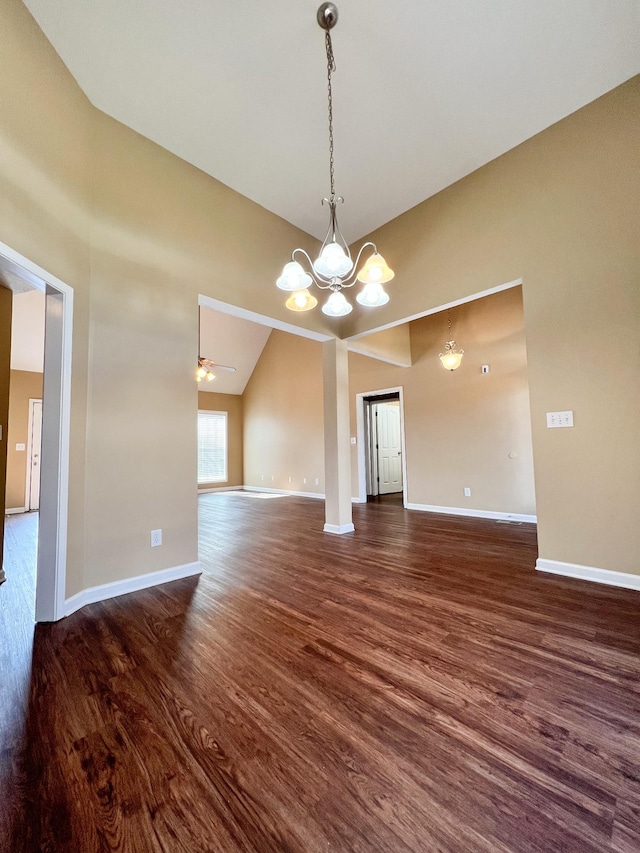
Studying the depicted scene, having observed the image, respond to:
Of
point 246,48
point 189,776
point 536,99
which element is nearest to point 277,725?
point 189,776

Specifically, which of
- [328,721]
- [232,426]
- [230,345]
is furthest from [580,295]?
[232,426]

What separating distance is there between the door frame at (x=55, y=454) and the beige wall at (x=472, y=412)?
4903 millimetres

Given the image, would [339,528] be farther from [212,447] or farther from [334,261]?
[212,447]

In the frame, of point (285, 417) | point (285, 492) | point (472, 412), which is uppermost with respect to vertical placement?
point (285, 417)

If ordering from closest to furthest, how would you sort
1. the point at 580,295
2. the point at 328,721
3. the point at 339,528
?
the point at 328,721 < the point at 580,295 < the point at 339,528

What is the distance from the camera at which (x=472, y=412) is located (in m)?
5.16

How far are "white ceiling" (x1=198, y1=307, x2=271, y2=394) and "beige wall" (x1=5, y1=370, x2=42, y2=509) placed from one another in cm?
322

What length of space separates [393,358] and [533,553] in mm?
3405

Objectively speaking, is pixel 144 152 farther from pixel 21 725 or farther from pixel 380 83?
pixel 21 725

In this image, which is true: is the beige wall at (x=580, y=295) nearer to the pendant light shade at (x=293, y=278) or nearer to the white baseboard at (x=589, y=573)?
the white baseboard at (x=589, y=573)

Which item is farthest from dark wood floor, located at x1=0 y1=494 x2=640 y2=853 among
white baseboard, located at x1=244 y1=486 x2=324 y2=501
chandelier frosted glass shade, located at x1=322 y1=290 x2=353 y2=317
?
white baseboard, located at x1=244 y1=486 x2=324 y2=501

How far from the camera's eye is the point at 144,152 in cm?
282

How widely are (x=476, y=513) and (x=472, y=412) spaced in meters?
1.52

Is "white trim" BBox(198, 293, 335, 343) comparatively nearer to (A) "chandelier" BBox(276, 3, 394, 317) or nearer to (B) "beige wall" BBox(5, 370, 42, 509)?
(A) "chandelier" BBox(276, 3, 394, 317)
